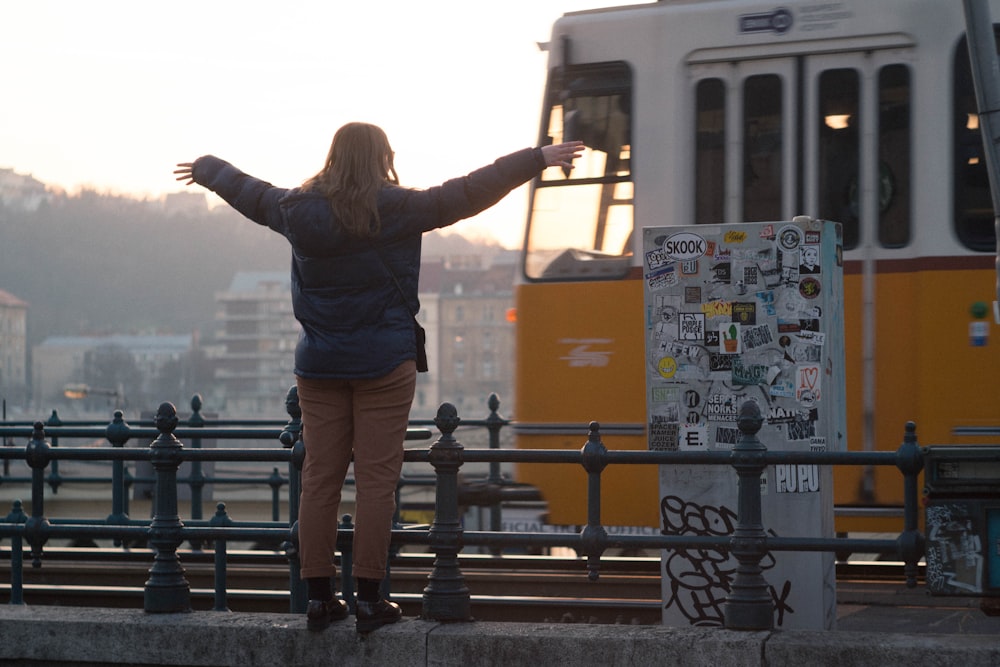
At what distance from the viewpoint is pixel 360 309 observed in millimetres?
5223

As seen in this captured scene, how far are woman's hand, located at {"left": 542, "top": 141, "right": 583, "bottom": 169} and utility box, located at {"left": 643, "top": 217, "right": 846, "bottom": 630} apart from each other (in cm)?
101

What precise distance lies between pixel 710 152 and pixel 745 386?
3.47 meters

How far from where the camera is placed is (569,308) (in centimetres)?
938

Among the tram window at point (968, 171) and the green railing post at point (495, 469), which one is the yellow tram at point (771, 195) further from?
the green railing post at point (495, 469)

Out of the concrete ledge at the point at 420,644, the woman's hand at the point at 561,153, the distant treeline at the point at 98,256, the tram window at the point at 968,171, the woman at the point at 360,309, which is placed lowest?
the concrete ledge at the point at 420,644

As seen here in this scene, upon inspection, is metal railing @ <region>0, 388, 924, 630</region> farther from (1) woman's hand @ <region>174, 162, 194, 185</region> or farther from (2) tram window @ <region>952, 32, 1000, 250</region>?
(2) tram window @ <region>952, 32, 1000, 250</region>

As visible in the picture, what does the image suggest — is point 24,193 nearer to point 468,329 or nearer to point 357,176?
point 468,329

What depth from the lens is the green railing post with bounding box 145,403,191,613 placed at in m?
5.91

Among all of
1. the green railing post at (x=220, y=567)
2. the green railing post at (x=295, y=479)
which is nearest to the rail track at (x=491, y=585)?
the green railing post at (x=220, y=567)

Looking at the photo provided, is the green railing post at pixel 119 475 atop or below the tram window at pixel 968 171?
below

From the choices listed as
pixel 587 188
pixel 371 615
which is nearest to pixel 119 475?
pixel 587 188

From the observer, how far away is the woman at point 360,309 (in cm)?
516

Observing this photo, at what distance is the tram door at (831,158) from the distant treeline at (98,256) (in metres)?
178

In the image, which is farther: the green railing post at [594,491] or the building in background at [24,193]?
the building in background at [24,193]
